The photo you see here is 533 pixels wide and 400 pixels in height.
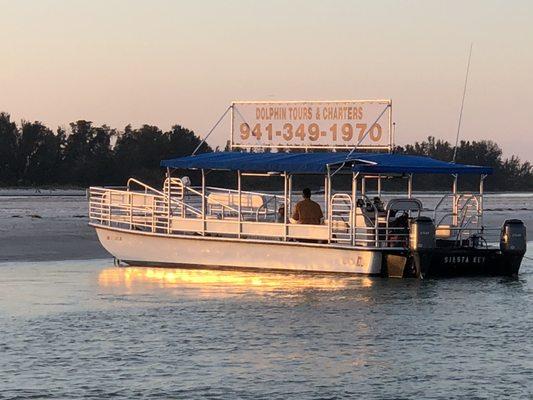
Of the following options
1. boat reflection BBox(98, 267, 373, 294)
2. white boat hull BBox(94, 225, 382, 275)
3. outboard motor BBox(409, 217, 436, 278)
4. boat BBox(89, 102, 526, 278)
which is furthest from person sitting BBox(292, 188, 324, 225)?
outboard motor BBox(409, 217, 436, 278)

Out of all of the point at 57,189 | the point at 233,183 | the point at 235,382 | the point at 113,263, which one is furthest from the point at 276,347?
the point at 57,189

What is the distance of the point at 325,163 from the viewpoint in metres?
25.1

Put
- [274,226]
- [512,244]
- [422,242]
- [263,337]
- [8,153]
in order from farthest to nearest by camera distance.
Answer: [8,153] → [274,226] → [512,244] → [422,242] → [263,337]

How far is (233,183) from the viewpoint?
103875mm

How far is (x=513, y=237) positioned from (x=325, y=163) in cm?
370

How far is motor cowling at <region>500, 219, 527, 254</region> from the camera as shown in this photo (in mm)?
25250

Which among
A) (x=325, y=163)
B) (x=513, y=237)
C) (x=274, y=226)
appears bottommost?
(x=513, y=237)

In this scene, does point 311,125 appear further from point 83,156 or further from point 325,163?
point 83,156

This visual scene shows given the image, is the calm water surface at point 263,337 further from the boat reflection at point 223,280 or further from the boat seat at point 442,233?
→ the boat seat at point 442,233

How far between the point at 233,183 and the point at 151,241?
3004 inches

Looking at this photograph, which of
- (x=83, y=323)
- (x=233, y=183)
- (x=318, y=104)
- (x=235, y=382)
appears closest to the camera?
(x=235, y=382)

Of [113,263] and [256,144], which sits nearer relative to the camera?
[256,144]

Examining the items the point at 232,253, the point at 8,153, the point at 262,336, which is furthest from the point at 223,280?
the point at 8,153

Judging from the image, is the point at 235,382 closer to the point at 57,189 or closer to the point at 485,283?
the point at 485,283
